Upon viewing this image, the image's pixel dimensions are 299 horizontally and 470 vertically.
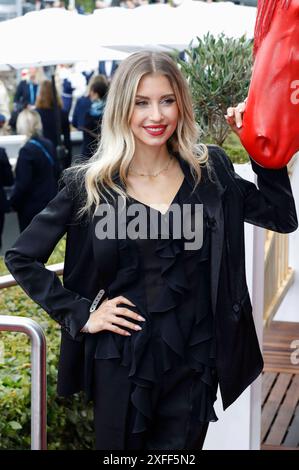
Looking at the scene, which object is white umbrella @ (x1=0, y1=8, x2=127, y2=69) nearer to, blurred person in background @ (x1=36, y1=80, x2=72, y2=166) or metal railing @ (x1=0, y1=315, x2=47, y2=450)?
blurred person in background @ (x1=36, y1=80, x2=72, y2=166)

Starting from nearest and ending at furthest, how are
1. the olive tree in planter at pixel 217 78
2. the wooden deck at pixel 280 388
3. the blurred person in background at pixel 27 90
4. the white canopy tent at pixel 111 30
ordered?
1. the olive tree in planter at pixel 217 78
2. the wooden deck at pixel 280 388
3. the white canopy tent at pixel 111 30
4. the blurred person in background at pixel 27 90

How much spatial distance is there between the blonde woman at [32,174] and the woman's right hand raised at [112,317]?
6835 millimetres

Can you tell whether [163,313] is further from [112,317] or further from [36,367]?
[36,367]

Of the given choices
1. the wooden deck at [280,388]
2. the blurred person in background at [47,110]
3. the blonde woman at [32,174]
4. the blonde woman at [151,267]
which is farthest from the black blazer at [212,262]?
the blurred person in background at [47,110]

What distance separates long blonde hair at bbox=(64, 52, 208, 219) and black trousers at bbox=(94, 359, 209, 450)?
0.53 m

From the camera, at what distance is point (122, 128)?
3.29 m

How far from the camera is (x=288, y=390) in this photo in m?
5.96

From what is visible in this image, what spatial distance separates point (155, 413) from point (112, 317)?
13.0 inches

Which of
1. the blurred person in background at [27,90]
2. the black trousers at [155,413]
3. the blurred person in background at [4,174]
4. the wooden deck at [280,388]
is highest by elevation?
the black trousers at [155,413]

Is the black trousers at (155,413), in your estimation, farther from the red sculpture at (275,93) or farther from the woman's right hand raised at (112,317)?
the red sculpture at (275,93)

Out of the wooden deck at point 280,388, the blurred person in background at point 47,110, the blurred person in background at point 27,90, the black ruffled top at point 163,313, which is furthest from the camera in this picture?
the blurred person in background at point 27,90

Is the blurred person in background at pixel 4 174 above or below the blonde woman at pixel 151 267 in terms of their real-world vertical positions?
below

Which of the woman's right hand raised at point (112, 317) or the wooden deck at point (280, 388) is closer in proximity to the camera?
the woman's right hand raised at point (112, 317)

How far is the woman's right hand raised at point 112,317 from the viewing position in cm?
322
